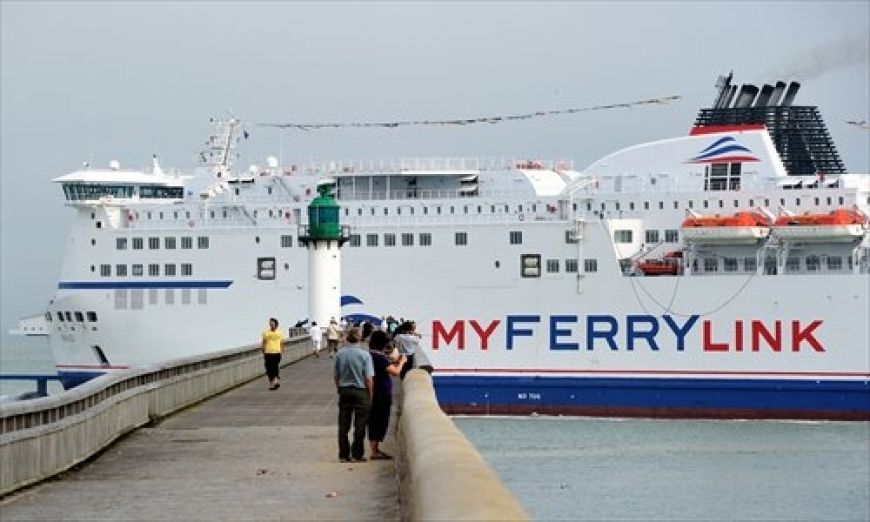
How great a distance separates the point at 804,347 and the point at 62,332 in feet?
63.3

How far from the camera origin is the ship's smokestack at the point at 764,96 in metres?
48.8

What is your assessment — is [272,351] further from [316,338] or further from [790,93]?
[790,93]

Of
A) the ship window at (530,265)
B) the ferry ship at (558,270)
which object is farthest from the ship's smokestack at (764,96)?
the ship window at (530,265)

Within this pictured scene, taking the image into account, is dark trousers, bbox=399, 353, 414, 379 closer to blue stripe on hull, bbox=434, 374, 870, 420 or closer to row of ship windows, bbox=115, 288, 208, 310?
blue stripe on hull, bbox=434, 374, 870, 420

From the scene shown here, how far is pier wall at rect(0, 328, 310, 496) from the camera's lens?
9.47 meters

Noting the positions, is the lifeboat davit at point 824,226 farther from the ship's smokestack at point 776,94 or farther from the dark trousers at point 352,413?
the dark trousers at point 352,413

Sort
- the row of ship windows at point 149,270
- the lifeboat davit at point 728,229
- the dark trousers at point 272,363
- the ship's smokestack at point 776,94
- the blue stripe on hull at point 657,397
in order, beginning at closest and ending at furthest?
the dark trousers at point 272,363 < the blue stripe on hull at point 657,397 < the lifeboat davit at point 728,229 < the row of ship windows at point 149,270 < the ship's smokestack at point 776,94

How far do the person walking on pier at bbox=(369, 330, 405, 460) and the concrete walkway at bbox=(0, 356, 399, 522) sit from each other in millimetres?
271

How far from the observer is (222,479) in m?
10.4

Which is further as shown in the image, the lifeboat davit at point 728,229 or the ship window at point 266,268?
the ship window at point 266,268

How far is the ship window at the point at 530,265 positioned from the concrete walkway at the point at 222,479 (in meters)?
28.9

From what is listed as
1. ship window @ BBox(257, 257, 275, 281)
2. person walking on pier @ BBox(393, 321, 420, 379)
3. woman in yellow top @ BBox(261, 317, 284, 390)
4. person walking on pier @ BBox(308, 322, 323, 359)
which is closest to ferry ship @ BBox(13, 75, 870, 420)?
ship window @ BBox(257, 257, 275, 281)

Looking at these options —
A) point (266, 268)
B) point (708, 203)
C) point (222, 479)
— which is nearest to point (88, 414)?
point (222, 479)

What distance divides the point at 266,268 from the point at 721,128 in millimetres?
12578
